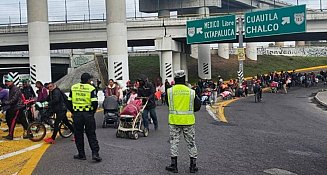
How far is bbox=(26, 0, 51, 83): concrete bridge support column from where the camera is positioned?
3816 cm

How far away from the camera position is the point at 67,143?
448 inches

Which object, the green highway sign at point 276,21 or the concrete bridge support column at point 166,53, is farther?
the concrete bridge support column at point 166,53

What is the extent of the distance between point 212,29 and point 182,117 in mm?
28768

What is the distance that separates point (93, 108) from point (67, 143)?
297 cm

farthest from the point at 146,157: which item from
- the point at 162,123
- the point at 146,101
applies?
the point at 162,123

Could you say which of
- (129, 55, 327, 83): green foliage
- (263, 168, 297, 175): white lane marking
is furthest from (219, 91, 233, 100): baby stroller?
(263, 168, 297, 175): white lane marking

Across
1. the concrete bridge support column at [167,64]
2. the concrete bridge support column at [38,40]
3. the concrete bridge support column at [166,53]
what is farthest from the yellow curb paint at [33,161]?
the concrete bridge support column at [167,64]

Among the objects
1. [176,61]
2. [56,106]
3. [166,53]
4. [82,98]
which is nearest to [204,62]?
[176,61]

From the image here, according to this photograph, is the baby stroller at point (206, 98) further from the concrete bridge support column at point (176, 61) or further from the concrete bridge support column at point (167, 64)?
the concrete bridge support column at point (176, 61)

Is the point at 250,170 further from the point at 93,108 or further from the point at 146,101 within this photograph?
the point at 146,101

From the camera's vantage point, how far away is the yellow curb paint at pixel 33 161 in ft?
26.3

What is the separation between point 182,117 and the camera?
775cm

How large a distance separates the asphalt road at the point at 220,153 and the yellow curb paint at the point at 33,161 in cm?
13

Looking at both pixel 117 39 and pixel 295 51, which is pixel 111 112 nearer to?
pixel 117 39
